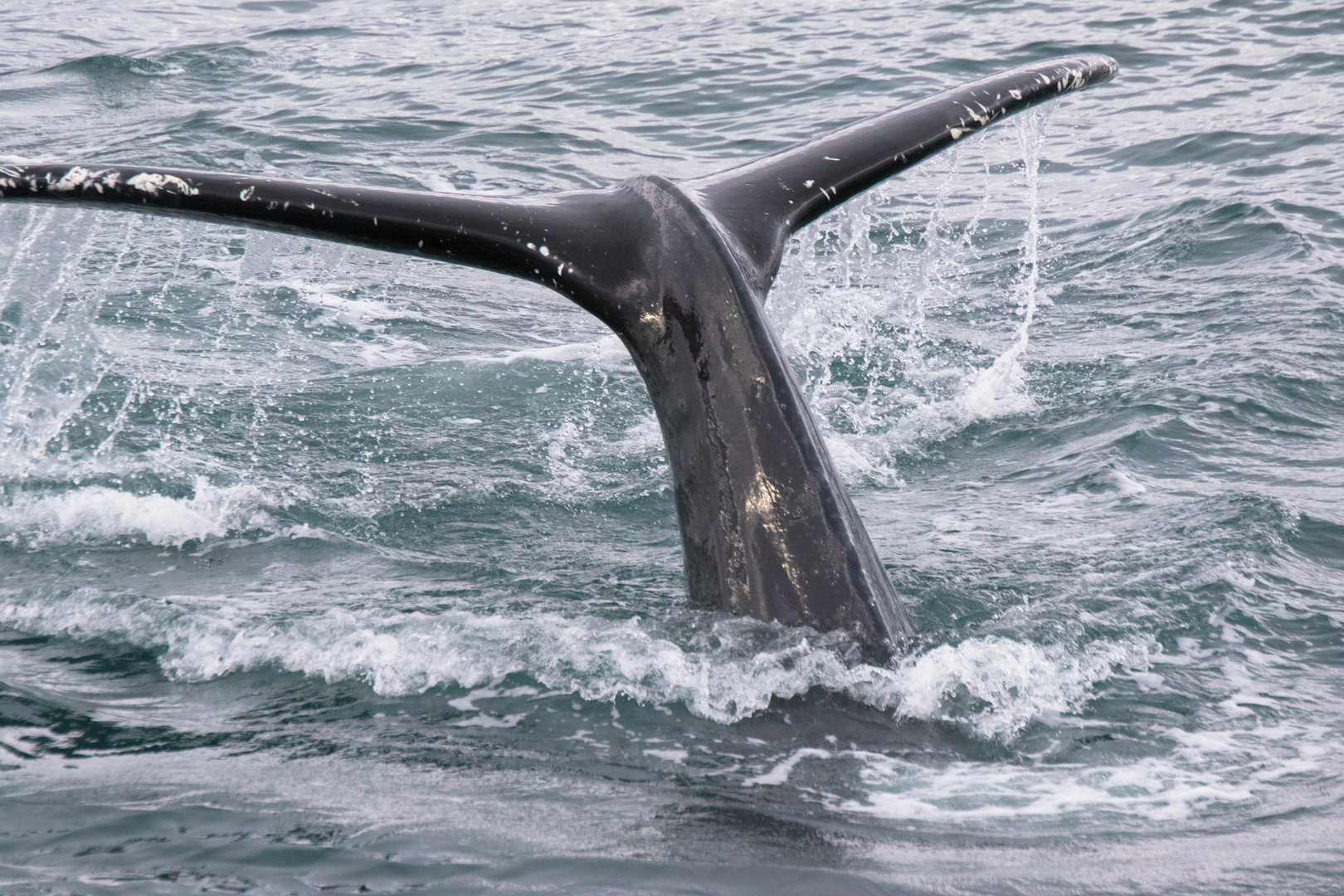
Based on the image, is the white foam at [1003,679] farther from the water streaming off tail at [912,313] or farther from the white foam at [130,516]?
the white foam at [130,516]

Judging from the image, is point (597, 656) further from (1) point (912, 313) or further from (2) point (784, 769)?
(1) point (912, 313)

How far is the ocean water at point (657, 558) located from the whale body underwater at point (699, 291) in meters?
0.22

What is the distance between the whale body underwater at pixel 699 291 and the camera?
416 cm

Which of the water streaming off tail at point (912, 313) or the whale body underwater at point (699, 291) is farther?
the water streaming off tail at point (912, 313)

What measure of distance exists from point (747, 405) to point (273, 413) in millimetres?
4687

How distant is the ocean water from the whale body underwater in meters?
0.22

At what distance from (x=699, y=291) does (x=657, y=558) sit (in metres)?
1.94

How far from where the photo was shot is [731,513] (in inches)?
166

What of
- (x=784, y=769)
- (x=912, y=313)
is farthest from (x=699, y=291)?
(x=912, y=313)

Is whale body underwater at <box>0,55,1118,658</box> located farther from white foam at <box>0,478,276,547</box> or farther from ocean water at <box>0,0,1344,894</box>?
white foam at <box>0,478,276,547</box>

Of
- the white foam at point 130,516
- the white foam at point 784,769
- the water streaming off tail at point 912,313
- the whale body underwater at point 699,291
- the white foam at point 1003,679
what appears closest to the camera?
the white foam at point 784,769

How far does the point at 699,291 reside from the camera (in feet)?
14.5

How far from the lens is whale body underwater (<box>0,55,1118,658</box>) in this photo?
4.16 m

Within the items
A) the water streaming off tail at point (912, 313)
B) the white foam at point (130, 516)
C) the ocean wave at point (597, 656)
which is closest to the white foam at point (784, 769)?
the ocean wave at point (597, 656)
